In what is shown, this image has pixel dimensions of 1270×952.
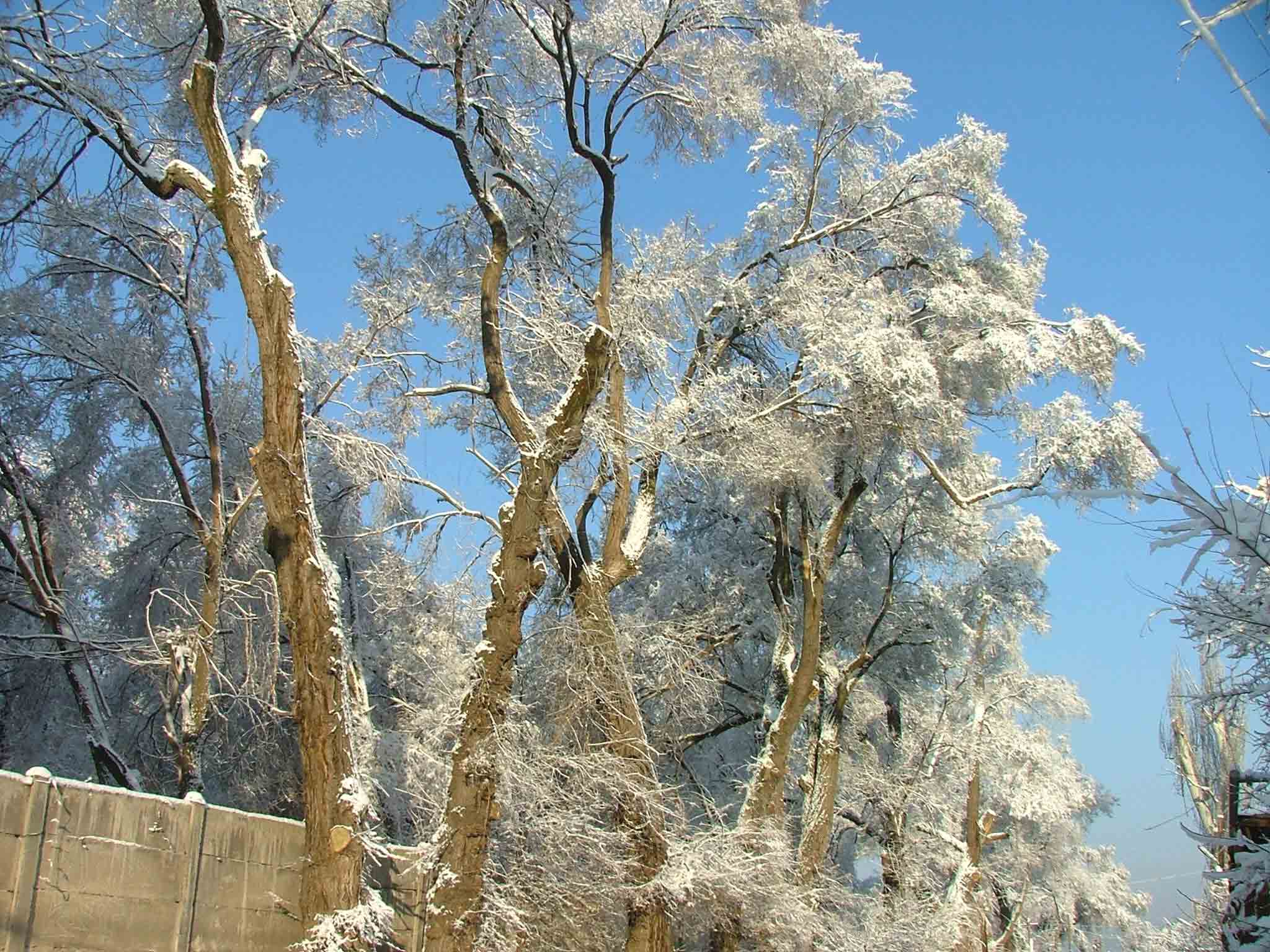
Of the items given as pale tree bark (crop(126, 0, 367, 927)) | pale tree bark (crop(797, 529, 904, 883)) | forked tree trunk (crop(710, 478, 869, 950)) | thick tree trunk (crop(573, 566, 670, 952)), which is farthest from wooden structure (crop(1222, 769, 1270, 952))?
pale tree bark (crop(797, 529, 904, 883))

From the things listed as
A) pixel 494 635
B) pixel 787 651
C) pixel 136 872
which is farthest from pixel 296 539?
pixel 787 651

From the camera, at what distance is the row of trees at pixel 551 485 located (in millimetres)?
10227

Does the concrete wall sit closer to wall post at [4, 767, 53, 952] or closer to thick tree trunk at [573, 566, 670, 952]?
wall post at [4, 767, 53, 952]

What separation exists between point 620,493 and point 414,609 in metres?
6.35

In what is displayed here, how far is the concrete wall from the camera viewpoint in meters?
6.11

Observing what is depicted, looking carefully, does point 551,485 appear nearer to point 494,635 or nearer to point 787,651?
point 494,635

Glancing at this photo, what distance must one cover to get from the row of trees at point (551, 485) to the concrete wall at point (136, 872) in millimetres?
643

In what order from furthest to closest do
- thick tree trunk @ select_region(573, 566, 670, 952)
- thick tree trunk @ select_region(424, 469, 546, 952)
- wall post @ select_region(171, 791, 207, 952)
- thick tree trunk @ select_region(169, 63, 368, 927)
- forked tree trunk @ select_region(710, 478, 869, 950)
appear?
forked tree trunk @ select_region(710, 478, 869, 950) < thick tree trunk @ select_region(573, 566, 670, 952) < thick tree trunk @ select_region(424, 469, 546, 952) < thick tree trunk @ select_region(169, 63, 368, 927) < wall post @ select_region(171, 791, 207, 952)

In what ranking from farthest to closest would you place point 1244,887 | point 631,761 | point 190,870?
point 631,761
point 190,870
point 1244,887

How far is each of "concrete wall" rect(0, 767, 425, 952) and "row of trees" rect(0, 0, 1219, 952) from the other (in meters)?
0.64

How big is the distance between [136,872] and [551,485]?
4.53 metres

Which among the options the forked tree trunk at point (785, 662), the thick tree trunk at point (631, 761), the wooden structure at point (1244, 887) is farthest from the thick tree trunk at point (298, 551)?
the forked tree trunk at point (785, 662)

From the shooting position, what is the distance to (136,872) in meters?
7.00

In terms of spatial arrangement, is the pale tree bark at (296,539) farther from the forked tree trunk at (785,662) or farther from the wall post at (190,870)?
the forked tree trunk at (785,662)
